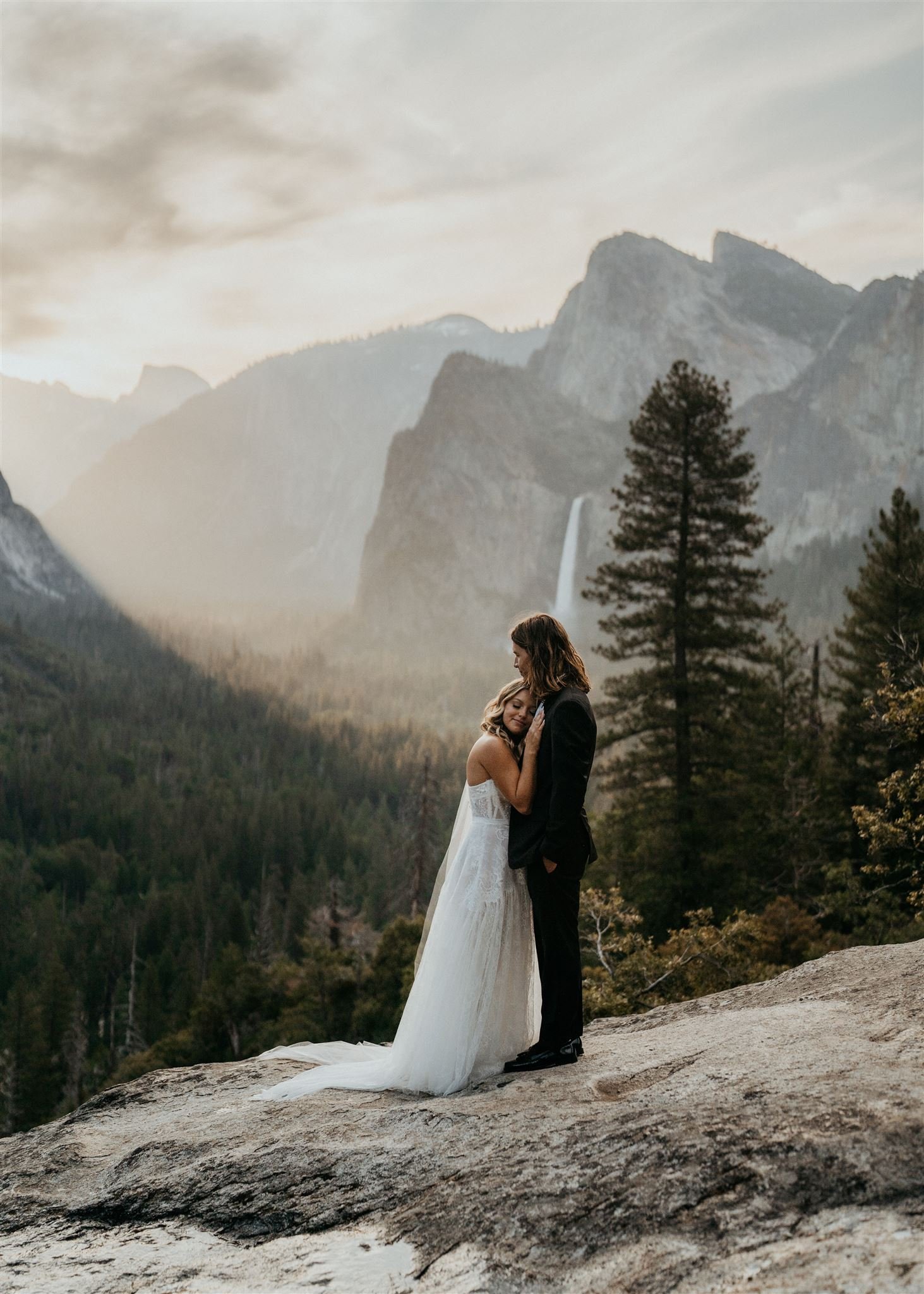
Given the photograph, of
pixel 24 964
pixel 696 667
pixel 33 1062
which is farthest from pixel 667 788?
pixel 24 964

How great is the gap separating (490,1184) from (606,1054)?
2167mm

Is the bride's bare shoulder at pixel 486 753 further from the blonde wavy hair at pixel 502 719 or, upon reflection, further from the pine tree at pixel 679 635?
the pine tree at pixel 679 635

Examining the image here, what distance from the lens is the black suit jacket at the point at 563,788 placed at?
6457mm

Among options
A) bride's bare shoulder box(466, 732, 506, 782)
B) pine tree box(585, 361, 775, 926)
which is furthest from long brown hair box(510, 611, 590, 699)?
pine tree box(585, 361, 775, 926)

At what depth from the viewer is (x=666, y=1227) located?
4.27 m

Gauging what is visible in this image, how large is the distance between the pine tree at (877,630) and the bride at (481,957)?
21163 millimetres

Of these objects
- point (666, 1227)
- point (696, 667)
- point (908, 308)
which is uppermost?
point (908, 308)

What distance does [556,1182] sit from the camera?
15.7ft

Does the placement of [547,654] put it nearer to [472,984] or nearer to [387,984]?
[472,984]

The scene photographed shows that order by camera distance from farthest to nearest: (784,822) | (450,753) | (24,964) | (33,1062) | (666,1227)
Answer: (450,753), (24,964), (33,1062), (784,822), (666,1227)

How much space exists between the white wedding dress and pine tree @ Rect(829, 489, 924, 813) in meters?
21.2

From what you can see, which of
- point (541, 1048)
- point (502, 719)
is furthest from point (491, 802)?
point (541, 1048)

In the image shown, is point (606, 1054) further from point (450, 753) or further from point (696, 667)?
point (450, 753)

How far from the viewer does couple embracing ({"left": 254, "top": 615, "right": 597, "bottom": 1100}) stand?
260 inches
